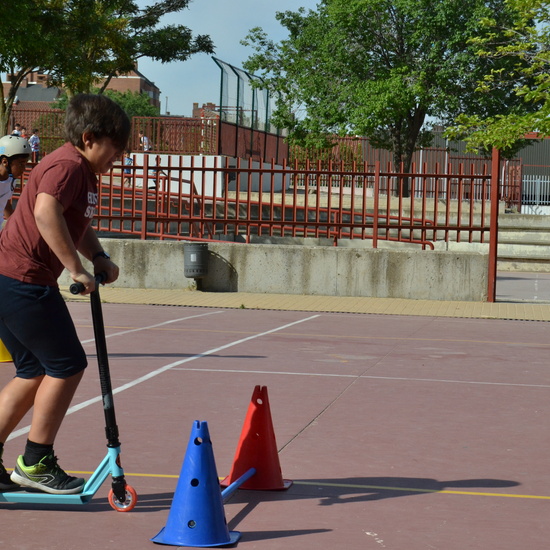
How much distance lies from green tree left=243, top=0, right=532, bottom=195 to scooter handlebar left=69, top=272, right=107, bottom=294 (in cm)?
3334

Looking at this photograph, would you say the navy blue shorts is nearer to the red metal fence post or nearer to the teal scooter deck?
the teal scooter deck

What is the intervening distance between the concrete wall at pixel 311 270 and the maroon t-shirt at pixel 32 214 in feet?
41.0

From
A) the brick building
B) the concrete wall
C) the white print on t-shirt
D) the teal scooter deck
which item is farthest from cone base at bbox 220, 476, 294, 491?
the brick building

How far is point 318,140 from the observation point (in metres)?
43.0

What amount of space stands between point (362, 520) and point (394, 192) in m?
34.3

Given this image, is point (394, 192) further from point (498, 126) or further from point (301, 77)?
point (498, 126)

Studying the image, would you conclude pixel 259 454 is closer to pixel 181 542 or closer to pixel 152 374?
pixel 181 542

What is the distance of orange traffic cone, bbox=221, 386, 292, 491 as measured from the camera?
17.1ft

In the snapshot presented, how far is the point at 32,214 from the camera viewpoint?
15.6 feet

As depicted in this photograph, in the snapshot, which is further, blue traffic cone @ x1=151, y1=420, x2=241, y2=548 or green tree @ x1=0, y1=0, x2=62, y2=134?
green tree @ x1=0, y1=0, x2=62, y2=134

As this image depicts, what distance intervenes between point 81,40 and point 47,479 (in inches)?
1142

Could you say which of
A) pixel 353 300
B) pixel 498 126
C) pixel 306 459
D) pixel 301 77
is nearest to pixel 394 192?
pixel 301 77

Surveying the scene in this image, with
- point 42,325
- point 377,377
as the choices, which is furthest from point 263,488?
point 377,377

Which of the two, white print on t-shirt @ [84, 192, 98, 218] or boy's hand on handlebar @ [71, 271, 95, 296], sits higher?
white print on t-shirt @ [84, 192, 98, 218]
